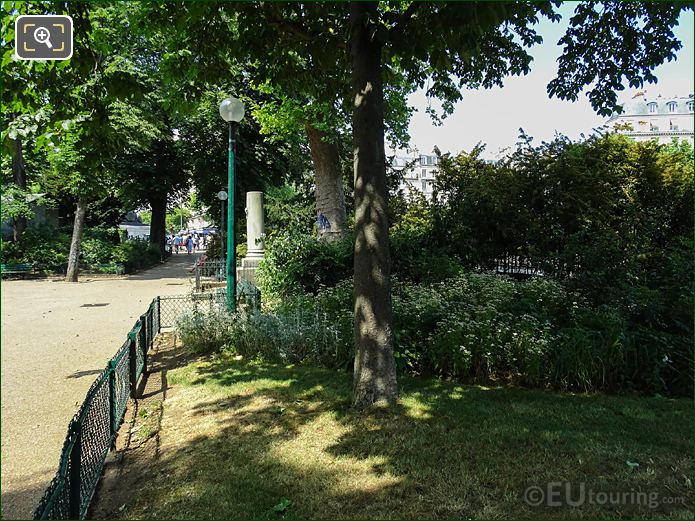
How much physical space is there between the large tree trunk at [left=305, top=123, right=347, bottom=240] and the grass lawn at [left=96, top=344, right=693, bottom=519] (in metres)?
9.91

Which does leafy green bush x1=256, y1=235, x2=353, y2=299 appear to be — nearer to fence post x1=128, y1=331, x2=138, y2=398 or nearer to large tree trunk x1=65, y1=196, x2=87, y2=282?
fence post x1=128, y1=331, x2=138, y2=398

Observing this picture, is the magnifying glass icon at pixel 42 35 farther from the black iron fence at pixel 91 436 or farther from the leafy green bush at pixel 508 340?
the leafy green bush at pixel 508 340

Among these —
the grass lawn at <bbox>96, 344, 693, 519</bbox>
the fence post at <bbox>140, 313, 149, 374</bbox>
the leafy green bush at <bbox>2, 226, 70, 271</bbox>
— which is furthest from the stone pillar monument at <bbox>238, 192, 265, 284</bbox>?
the leafy green bush at <bbox>2, 226, 70, 271</bbox>

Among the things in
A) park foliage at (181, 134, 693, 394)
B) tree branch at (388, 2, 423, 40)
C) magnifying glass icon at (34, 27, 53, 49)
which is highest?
tree branch at (388, 2, 423, 40)

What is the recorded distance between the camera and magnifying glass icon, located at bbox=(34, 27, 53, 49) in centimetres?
372

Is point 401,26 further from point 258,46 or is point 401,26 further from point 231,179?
point 231,179

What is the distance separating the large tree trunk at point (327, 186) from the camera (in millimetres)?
15570

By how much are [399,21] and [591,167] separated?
9.63 m

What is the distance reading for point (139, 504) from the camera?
147 inches

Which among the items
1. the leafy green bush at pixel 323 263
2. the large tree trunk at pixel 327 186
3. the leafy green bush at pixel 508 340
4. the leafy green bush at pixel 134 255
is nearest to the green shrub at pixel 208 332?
the leafy green bush at pixel 508 340

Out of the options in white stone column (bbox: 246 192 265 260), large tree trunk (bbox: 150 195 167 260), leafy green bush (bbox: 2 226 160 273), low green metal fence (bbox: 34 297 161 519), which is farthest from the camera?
large tree trunk (bbox: 150 195 167 260)

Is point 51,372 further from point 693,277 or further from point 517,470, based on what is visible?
point 693,277

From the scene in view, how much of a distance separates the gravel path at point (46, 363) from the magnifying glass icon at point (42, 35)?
230 cm

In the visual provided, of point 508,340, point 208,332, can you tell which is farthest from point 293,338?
point 508,340
